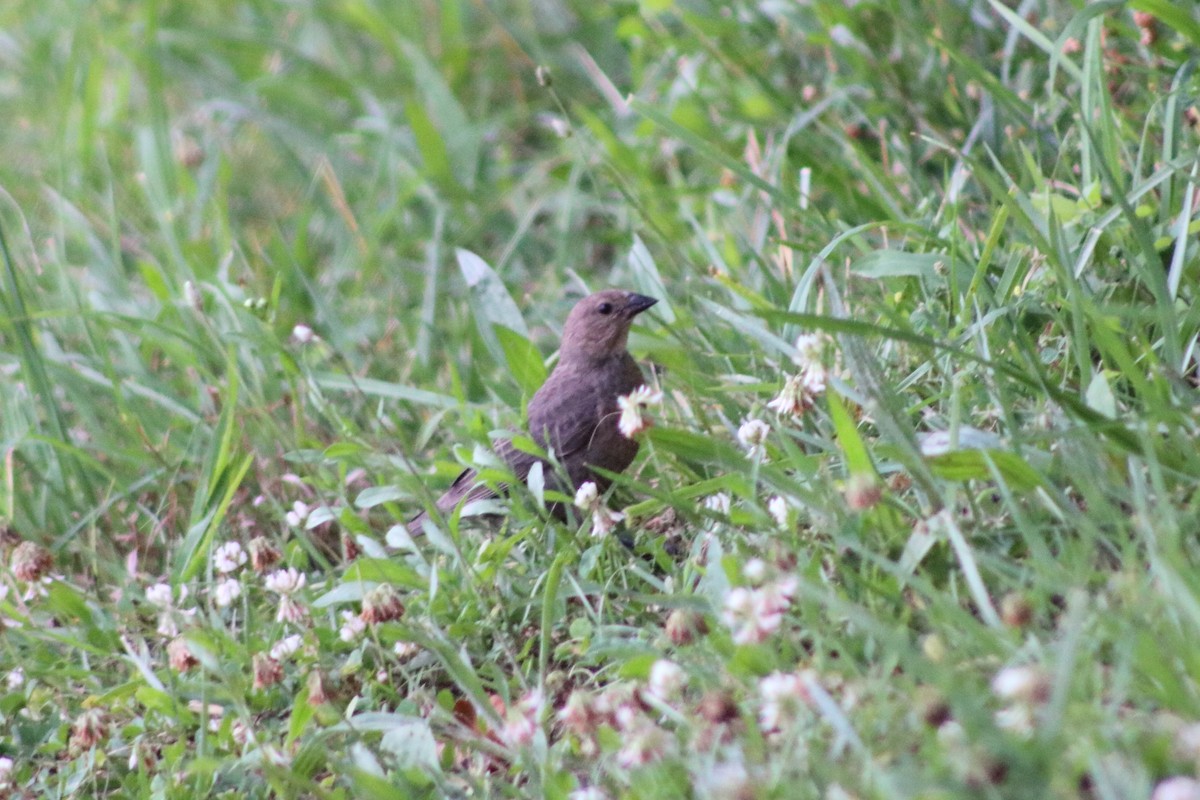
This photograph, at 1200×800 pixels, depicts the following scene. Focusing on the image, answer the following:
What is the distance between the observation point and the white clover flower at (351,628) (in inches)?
122

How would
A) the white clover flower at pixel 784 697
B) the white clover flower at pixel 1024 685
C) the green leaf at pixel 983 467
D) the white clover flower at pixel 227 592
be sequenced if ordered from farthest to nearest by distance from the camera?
1. the white clover flower at pixel 227 592
2. the green leaf at pixel 983 467
3. the white clover flower at pixel 784 697
4. the white clover flower at pixel 1024 685

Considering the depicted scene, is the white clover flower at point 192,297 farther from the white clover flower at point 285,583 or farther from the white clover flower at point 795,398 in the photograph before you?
the white clover flower at point 795,398

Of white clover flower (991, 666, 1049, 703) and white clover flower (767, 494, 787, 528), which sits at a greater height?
white clover flower (991, 666, 1049, 703)

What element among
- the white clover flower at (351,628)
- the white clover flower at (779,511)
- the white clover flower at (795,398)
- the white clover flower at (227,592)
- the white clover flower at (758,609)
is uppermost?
the white clover flower at (795,398)

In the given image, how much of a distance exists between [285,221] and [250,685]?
3523 mm

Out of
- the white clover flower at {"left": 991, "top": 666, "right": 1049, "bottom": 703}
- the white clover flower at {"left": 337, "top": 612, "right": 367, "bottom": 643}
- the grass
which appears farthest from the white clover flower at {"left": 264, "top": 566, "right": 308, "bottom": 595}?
the white clover flower at {"left": 991, "top": 666, "right": 1049, "bottom": 703}

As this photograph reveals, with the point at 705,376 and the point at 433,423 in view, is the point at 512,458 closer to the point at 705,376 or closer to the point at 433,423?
the point at 433,423

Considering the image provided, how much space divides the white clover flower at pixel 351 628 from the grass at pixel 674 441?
0.09 ft

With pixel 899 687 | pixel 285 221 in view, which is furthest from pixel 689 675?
pixel 285 221

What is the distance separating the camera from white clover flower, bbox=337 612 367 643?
10.2 feet

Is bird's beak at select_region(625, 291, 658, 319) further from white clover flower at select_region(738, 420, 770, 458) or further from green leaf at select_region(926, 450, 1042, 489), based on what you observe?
green leaf at select_region(926, 450, 1042, 489)

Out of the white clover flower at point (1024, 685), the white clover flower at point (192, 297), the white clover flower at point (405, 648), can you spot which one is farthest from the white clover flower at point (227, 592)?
the white clover flower at point (1024, 685)

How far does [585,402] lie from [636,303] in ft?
1.15

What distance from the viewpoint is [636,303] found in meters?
4.17
